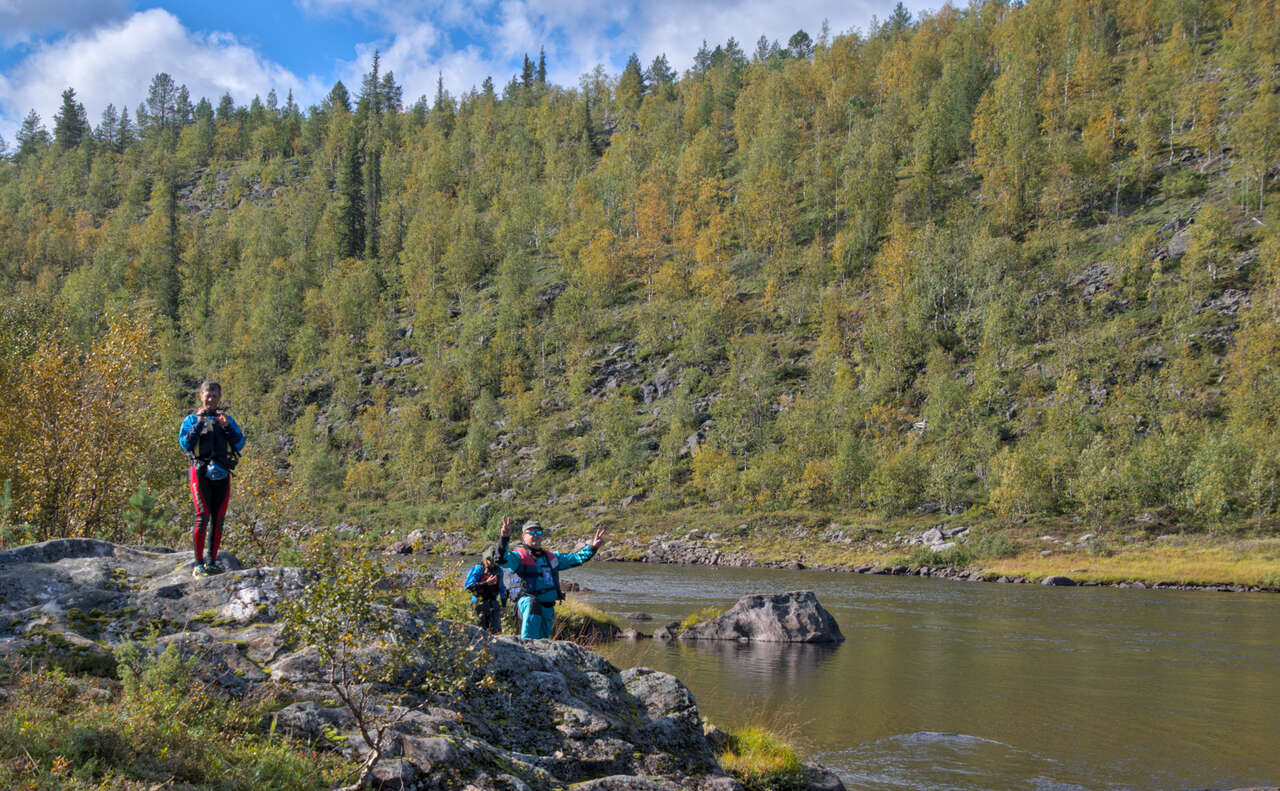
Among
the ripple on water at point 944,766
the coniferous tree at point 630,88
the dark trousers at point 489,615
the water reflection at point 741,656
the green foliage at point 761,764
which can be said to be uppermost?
the coniferous tree at point 630,88

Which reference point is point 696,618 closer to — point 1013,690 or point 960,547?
point 1013,690

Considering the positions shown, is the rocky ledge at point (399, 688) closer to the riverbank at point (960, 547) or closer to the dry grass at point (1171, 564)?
the riverbank at point (960, 547)

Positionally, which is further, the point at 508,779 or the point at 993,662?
the point at 993,662

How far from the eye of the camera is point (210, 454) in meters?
8.88

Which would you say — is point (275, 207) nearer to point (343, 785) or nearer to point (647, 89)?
point (647, 89)

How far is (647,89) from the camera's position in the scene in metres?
197

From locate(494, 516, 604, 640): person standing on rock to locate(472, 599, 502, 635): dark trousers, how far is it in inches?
57.9

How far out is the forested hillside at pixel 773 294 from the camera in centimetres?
6619

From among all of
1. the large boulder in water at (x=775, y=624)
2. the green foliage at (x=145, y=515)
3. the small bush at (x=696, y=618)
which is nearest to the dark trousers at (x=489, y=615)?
the green foliage at (x=145, y=515)

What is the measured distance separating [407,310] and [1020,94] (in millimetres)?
103556

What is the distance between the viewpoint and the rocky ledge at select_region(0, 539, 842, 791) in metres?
6.04

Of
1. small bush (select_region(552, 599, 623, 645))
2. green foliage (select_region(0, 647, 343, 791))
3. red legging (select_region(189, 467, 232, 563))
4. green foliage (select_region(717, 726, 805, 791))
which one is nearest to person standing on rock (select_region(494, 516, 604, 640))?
green foliage (select_region(717, 726, 805, 791))

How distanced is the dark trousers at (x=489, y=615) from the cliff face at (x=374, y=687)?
396 cm

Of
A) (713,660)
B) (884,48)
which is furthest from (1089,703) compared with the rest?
(884,48)
